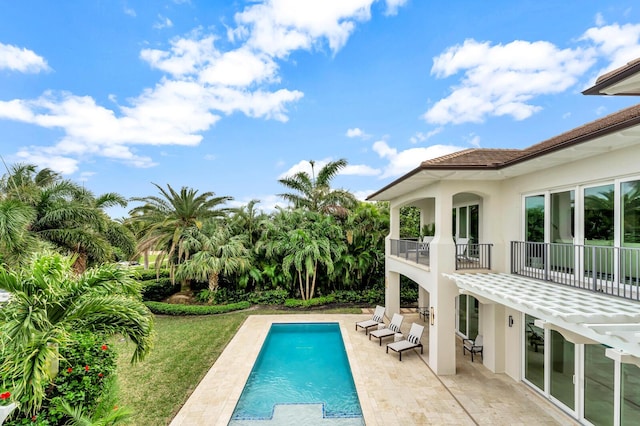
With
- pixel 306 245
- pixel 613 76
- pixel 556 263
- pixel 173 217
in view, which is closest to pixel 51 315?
pixel 613 76

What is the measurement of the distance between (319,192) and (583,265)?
17.2m

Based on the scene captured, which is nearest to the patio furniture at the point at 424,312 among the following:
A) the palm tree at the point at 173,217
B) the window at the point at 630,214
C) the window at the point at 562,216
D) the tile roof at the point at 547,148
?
the tile roof at the point at 547,148

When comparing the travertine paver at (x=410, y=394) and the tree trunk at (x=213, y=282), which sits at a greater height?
the tree trunk at (x=213, y=282)

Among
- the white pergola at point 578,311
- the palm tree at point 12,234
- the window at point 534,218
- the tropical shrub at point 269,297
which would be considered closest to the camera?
the white pergola at point 578,311

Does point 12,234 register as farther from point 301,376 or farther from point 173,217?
point 173,217

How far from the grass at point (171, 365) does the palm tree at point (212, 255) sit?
108 inches

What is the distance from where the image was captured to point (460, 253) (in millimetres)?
13188

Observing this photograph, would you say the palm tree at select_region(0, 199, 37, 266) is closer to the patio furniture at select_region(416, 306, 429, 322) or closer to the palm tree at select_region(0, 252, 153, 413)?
the palm tree at select_region(0, 252, 153, 413)

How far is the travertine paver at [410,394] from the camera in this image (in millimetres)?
8234

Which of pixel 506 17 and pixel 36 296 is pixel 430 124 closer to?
pixel 506 17

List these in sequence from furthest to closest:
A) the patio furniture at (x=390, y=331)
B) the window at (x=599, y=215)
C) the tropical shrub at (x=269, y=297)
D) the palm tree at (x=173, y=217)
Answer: the tropical shrub at (x=269, y=297) → the palm tree at (x=173, y=217) → the patio furniture at (x=390, y=331) → the window at (x=599, y=215)

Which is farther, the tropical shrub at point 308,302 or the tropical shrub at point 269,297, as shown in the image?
the tropical shrub at point 269,297

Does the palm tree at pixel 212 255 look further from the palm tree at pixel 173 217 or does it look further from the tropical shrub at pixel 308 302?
the tropical shrub at pixel 308 302

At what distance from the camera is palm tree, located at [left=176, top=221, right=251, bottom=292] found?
19.6 metres
